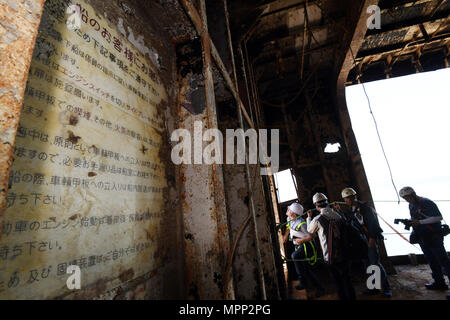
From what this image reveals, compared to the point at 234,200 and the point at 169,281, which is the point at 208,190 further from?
the point at 234,200

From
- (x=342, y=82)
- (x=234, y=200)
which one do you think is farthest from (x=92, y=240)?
(x=342, y=82)

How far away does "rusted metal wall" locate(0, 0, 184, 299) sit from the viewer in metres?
0.58

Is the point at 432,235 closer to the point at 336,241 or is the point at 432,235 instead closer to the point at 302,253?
the point at 336,241

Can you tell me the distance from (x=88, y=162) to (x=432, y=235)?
15.3 ft

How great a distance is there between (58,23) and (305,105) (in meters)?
5.64

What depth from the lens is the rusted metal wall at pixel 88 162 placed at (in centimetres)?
58

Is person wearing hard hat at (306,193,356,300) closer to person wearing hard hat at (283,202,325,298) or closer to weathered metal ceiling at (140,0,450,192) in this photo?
person wearing hard hat at (283,202,325,298)

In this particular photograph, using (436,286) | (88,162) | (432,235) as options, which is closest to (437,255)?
(432,235)

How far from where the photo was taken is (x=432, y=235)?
10.6 feet

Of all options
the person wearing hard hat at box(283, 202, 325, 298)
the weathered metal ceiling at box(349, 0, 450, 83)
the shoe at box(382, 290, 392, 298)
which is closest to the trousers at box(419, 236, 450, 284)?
the shoe at box(382, 290, 392, 298)

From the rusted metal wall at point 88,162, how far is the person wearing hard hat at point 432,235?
4.07 metres

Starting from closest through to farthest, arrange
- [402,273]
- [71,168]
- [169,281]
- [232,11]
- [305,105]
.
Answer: [71,168], [169,281], [232,11], [402,273], [305,105]
